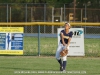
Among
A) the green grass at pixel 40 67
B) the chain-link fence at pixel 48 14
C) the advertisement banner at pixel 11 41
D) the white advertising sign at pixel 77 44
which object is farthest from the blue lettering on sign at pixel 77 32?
the chain-link fence at pixel 48 14

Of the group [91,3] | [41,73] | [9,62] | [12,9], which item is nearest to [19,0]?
[12,9]

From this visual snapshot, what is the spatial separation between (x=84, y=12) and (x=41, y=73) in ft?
103

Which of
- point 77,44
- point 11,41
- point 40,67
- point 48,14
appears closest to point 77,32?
point 77,44

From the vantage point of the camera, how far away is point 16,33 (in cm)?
2016

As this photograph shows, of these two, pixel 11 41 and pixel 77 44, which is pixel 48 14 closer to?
pixel 11 41

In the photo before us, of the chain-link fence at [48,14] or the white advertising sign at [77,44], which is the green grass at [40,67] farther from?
the chain-link fence at [48,14]

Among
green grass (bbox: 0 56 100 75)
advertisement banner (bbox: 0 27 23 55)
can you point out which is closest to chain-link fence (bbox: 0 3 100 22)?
advertisement banner (bbox: 0 27 23 55)

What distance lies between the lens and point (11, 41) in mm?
20156

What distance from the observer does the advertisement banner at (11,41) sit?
2009cm

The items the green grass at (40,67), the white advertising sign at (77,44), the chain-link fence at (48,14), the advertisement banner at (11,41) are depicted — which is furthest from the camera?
the chain-link fence at (48,14)

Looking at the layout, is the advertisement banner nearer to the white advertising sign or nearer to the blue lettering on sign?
the white advertising sign

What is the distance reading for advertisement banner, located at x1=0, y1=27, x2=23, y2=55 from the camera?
65.9 ft

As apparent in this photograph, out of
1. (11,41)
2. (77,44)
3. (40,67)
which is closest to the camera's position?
(40,67)

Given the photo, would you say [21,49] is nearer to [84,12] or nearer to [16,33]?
[16,33]
